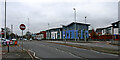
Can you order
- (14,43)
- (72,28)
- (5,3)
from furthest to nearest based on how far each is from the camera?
(72,28) → (14,43) → (5,3)

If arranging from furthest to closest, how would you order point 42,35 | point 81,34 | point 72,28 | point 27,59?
1. point 42,35
2. point 72,28
3. point 81,34
4. point 27,59

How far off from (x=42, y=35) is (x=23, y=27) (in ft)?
416

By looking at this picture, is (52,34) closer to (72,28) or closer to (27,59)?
(72,28)

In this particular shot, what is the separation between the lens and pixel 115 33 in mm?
77312

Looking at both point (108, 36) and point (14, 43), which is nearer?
point (14, 43)

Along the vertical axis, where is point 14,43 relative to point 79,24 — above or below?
below

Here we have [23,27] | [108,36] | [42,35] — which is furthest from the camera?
[42,35]

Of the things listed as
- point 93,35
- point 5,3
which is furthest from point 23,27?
point 93,35

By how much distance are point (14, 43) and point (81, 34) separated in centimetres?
6556

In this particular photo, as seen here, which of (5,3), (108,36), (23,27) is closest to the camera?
(23,27)

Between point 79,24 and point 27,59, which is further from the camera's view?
point 79,24

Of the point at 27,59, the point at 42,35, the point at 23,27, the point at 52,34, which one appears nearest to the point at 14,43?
the point at 23,27

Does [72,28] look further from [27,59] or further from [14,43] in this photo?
[27,59]

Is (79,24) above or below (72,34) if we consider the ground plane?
above
